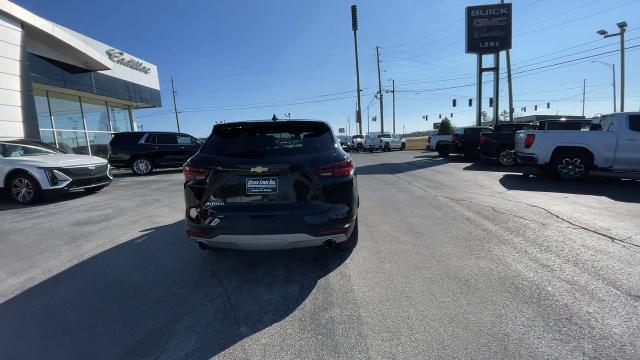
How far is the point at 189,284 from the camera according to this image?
3527 millimetres

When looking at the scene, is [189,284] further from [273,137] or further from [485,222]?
[485,222]

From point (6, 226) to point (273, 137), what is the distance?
5802 mm

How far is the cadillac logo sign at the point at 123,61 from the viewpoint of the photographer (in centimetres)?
2173

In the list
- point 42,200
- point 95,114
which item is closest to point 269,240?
point 42,200

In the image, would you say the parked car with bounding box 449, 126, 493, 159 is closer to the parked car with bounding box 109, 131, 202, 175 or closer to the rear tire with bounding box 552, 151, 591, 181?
the rear tire with bounding box 552, 151, 591, 181

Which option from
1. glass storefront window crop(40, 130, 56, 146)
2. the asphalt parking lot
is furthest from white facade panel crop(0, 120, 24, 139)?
the asphalt parking lot

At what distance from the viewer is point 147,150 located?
582 inches

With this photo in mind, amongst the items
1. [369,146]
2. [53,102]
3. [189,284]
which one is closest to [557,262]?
[189,284]

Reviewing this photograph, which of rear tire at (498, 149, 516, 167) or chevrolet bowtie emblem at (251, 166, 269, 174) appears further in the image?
rear tire at (498, 149, 516, 167)

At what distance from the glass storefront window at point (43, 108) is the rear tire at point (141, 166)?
18.0 ft

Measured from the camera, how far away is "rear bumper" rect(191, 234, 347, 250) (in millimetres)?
3254

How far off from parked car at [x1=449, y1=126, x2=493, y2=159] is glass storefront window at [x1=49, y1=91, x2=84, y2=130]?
2057 centimetres

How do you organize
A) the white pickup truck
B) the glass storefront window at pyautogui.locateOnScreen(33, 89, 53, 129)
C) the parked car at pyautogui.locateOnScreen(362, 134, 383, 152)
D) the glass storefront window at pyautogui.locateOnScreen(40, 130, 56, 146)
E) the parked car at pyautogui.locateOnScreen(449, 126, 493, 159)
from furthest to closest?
the parked car at pyautogui.locateOnScreen(362, 134, 383, 152) → the parked car at pyautogui.locateOnScreen(449, 126, 493, 159) → the glass storefront window at pyautogui.locateOnScreen(33, 89, 53, 129) → the glass storefront window at pyautogui.locateOnScreen(40, 130, 56, 146) → the white pickup truck

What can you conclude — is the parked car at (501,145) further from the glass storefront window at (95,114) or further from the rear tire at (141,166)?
the glass storefront window at (95,114)
